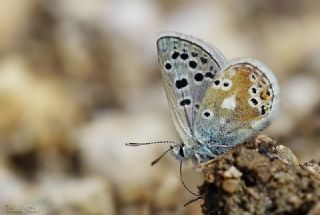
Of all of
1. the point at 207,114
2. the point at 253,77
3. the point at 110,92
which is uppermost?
the point at 253,77

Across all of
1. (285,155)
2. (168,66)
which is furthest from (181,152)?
(285,155)

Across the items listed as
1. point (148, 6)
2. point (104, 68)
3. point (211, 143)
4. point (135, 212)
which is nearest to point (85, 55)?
point (104, 68)

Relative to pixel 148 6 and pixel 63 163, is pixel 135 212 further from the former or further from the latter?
pixel 148 6

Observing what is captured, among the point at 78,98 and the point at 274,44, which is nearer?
the point at 78,98

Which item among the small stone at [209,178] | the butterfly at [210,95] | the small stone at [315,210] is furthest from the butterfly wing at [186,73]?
the small stone at [315,210]

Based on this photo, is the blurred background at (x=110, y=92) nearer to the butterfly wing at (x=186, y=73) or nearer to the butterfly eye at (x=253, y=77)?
the butterfly wing at (x=186, y=73)

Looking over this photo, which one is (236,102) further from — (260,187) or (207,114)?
(260,187)

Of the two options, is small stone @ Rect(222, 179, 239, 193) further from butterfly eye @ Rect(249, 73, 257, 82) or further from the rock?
butterfly eye @ Rect(249, 73, 257, 82)
